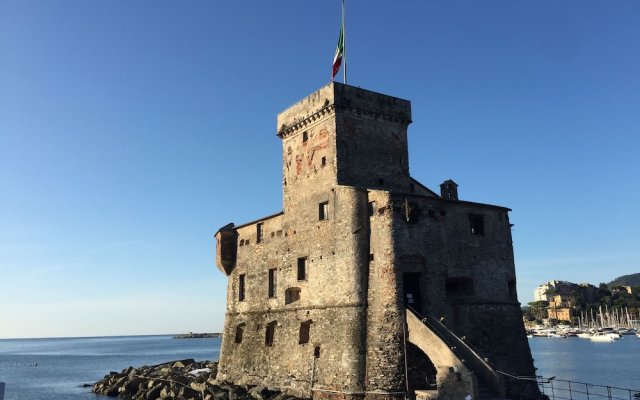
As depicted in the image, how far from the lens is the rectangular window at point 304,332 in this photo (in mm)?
28656

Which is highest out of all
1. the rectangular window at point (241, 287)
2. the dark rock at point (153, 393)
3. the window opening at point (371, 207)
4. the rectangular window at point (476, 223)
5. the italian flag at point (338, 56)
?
the italian flag at point (338, 56)

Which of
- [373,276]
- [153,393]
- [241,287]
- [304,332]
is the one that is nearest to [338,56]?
[373,276]

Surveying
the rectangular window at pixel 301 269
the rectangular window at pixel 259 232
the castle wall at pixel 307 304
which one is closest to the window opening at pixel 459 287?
the castle wall at pixel 307 304

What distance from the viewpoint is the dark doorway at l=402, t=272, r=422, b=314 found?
1005 inches

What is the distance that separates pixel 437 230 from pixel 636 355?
6746cm

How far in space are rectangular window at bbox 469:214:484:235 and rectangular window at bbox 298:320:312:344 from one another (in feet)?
33.4

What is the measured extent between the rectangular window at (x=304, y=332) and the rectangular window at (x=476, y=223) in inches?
400

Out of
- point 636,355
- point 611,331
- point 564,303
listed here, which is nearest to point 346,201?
point 636,355

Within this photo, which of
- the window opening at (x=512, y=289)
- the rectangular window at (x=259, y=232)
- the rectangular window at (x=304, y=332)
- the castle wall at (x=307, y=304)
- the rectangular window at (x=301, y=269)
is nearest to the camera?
the castle wall at (x=307, y=304)

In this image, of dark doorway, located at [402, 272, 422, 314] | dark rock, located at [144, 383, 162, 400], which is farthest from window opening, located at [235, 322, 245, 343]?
dark doorway, located at [402, 272, 422, 314]

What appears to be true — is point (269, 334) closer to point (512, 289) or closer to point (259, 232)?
point (259, 232)

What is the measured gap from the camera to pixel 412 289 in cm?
2578

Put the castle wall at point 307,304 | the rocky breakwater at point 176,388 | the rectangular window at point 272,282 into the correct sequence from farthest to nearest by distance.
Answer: the rectangular window at point 272,282, the rocky breakwater at point 176,388, the castle wall at point 307,304

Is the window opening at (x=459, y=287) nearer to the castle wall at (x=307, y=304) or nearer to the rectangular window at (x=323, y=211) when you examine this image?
the castle wall at (x=307, y=304)
